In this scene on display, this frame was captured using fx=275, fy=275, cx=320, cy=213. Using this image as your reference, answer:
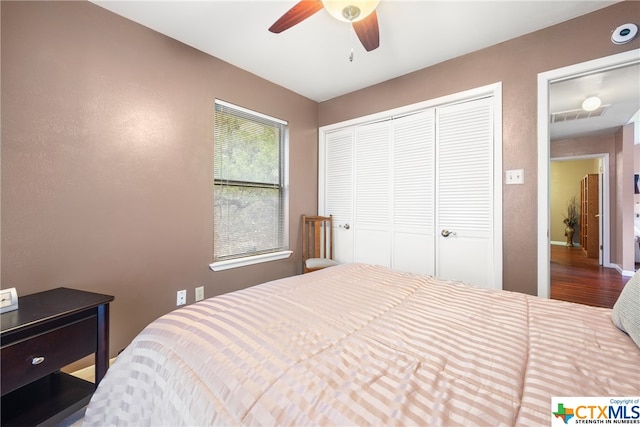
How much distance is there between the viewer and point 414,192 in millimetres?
2826

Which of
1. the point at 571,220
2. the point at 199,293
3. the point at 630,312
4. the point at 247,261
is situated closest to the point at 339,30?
the point at 247,261

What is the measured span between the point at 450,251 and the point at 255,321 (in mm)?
2152

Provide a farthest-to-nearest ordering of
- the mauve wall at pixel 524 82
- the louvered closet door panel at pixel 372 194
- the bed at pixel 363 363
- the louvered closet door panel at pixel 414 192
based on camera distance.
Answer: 1. the louvered closet door panel at pixel 372 194
2. the louvered closet door panel at pixel 414 192
3. the mauve wall at pixel 524 82
4. the bed at pixel 363 363

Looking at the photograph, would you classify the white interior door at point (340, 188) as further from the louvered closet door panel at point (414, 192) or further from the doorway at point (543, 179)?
the doorway at point (543, 179)

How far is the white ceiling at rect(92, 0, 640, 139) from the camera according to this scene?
1905 mm

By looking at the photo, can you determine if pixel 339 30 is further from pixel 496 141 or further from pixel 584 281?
pixel 584 281

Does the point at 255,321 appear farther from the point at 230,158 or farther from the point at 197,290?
the point at 230,158

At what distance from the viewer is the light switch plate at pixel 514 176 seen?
7.34 ft

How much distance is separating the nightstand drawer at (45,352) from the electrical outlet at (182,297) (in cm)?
80

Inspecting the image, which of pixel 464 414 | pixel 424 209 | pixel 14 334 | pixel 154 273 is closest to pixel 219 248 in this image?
pixel 154 273

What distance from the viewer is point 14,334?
1.18 meters

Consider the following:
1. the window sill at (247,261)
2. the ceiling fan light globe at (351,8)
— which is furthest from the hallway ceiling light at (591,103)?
the window sill at (247,261)

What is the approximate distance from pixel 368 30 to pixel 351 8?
9.8 inches

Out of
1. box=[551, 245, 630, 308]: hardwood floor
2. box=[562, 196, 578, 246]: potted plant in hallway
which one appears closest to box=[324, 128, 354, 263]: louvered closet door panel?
box=[551, 245, 630, 308]: hardwood floor
